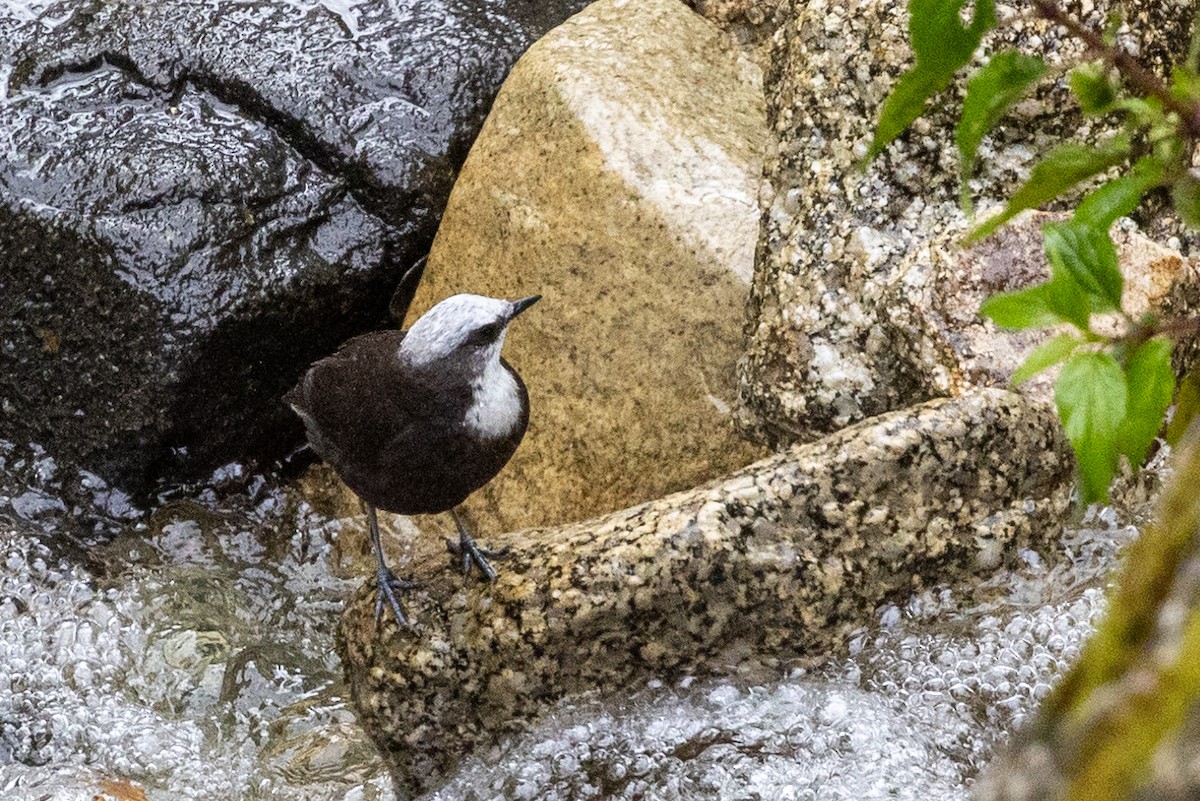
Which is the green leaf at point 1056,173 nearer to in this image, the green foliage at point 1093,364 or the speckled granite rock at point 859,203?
the green foliage at point 1093,364

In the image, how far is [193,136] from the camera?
4844 mm

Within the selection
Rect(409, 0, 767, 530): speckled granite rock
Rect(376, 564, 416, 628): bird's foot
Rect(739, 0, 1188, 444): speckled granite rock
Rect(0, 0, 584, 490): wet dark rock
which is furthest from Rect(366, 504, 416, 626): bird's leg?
Rect(0, 0, 584, 490): wet dark rock

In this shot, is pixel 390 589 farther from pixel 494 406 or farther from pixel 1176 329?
pixel 1176 329

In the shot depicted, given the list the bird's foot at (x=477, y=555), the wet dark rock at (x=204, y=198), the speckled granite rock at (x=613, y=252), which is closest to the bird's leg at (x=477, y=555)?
the bird's foot at (x=477, y=555)

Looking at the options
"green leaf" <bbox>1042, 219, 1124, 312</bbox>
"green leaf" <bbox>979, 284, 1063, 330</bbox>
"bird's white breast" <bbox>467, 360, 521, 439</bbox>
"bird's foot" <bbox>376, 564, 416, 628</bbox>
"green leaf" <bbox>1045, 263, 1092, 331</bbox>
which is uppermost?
"green leaf" <bbox>1042, 219, 1124, 312</bbox>

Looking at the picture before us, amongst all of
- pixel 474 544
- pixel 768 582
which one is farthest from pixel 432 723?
pixel 768 582

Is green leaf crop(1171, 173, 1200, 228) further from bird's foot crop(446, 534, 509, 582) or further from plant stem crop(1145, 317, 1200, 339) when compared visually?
bird's foot crop(446, 534, 509, 582)

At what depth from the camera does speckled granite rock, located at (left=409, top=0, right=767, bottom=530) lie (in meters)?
4.21

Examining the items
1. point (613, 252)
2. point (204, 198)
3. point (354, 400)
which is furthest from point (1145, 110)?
point (204, 198)

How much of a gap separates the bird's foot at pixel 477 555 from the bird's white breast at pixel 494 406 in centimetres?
32

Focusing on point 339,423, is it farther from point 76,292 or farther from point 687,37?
point 687,37

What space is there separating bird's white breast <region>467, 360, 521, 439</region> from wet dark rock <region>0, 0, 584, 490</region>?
1.49m

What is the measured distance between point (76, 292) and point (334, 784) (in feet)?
7.24

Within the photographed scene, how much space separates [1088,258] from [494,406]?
266 centimetres
